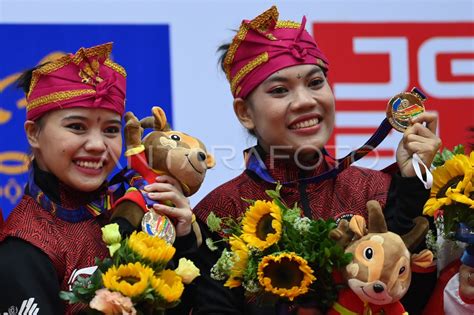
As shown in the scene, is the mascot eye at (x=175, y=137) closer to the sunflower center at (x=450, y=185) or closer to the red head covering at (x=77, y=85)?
the red head covering at (x=77, y=85)

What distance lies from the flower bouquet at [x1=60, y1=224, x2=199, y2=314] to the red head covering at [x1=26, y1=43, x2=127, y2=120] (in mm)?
485

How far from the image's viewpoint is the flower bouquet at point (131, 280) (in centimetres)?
333

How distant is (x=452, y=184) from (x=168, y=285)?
92 centimetres

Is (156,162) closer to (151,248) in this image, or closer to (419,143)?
(151,248)

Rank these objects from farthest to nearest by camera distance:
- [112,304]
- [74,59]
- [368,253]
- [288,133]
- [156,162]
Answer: [288,133]
[74,59]
[156,162]
[368,253]
[112,304]

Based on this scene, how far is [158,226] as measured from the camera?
11.8ft

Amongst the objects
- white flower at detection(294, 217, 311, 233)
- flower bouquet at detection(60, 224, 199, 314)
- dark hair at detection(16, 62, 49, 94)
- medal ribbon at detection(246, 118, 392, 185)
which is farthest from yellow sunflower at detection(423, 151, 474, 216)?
dark hair at detection(16, 62, 49, 94)

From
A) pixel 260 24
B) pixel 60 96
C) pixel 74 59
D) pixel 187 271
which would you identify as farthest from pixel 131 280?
pixel 260 24

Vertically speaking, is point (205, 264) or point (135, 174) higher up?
point (135, 174)

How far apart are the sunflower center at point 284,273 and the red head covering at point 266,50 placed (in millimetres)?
746

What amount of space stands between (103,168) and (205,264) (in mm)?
432

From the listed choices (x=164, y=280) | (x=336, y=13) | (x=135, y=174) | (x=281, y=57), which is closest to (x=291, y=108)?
(x=281, y=57)

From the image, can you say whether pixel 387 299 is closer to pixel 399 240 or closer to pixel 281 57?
pixel 399 240

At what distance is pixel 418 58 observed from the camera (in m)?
5.11
